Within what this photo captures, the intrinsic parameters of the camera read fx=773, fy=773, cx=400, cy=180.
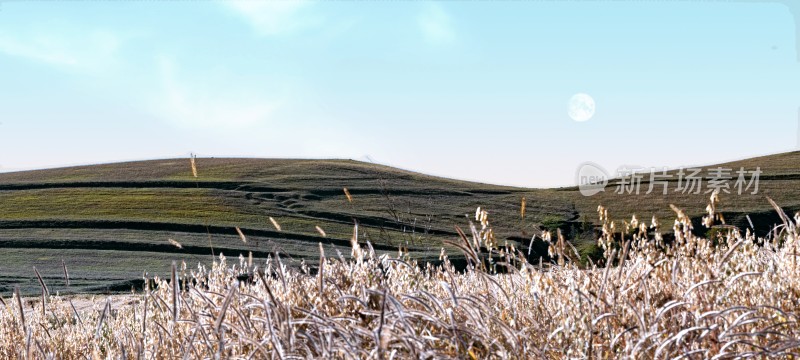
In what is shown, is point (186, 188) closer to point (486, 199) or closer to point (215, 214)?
point (215, 214)

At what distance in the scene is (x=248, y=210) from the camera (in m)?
32.2

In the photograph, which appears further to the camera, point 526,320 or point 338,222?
point 338,222

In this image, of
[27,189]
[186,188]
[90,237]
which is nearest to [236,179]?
[186,188]

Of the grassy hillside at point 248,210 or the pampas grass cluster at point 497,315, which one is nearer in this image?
the pampas grass cluster at point 497,315

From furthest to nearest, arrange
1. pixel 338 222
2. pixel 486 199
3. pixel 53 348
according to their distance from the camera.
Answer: pixel 486 199 → pixel 338 222 → pixel 53 348

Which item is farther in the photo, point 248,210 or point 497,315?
point 248,210

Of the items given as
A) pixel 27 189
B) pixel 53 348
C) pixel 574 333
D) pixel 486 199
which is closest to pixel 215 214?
pixel 486 199

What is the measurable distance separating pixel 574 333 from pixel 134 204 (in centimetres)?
3256

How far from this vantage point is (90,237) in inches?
1029

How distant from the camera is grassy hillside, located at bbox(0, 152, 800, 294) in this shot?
2225 cm

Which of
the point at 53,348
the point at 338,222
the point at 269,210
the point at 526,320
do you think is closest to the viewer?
the point at 526,320

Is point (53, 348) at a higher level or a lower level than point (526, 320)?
lower

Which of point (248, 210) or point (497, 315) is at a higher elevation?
point (497, 315)

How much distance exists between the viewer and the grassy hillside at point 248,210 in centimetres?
2225
